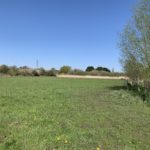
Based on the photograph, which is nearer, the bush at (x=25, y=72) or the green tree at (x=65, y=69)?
the bush at (x=25, y=72)

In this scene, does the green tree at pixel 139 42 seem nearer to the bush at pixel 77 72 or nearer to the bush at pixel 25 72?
the bush at pixel 25 72

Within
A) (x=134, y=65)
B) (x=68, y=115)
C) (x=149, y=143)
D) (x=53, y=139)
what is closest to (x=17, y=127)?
(x=53, y=139)

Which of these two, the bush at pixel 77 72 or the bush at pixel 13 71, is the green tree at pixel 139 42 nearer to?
the bush at pixel 13 71

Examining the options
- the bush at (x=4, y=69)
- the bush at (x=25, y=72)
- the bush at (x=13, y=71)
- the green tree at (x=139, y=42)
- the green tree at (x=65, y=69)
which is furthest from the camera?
the green tree at (x=65, y=69)

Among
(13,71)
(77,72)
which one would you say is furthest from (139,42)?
(77,72)

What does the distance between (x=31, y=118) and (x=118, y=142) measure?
3.02 metres

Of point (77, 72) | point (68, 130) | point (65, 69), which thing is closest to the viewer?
point (68, 130)

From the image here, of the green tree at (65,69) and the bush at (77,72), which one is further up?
the green tree at (65,69)

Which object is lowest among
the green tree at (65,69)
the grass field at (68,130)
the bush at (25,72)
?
the grass field at (68,130)

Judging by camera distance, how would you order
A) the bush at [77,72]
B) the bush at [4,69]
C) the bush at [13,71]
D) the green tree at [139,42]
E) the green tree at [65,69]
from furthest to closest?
the green tree at [65,69]
the bush at [77,72]
the bush at [13,71]
the bush at [4,69]
the green tree at [139,42]

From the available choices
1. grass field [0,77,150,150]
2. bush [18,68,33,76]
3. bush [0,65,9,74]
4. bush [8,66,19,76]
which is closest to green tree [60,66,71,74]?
bush [18,68,33,76]

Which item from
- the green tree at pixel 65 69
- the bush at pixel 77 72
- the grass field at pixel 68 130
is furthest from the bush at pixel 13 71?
the grass field at pixel 68 130

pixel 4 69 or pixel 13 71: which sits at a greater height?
pixel 4 69

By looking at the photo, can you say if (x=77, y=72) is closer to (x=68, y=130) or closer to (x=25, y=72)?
(x=25, y=72)
